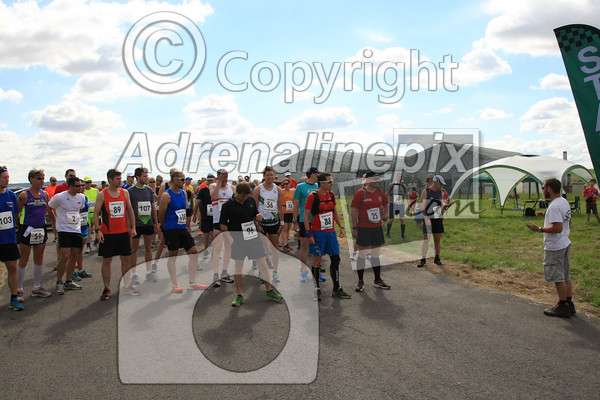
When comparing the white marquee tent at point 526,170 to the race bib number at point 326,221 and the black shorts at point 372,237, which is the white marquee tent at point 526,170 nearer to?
the black shorts at point 372,237

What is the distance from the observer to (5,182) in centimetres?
604

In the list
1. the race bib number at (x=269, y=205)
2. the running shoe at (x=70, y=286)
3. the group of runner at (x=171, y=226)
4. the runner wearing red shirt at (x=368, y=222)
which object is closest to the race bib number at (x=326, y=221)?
the group of runner at (x=171, y=226)

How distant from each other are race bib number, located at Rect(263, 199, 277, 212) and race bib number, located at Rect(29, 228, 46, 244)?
3.88m

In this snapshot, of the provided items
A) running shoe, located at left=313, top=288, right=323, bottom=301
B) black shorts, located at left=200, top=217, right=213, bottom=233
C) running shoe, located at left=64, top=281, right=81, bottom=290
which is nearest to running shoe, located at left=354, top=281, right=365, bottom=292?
running shoe, located at left=313, top=288, right=323, bottom=301

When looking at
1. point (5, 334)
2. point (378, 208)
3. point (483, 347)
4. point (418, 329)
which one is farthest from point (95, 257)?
point (483, 347)

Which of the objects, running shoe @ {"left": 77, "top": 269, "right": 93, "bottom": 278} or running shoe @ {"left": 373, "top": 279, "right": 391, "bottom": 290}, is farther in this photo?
running shoe @ {"left": 77, "top": 269, "right": 93, "bottom": 278}

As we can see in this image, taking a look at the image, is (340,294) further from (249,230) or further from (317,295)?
(249,230)

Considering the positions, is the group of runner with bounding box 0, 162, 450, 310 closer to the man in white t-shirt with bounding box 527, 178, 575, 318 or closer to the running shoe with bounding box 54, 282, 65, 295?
the running shoe with bounding box 54, 282, 65, 295

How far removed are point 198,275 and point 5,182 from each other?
3.69 meters

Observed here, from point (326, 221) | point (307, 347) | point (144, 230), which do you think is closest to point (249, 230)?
point (326, 221)

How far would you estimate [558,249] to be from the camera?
5.53 m

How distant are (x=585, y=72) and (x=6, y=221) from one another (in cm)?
835

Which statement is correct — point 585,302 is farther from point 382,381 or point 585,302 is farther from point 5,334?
point 5,334

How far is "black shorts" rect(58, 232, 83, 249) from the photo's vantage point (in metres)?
6.92
